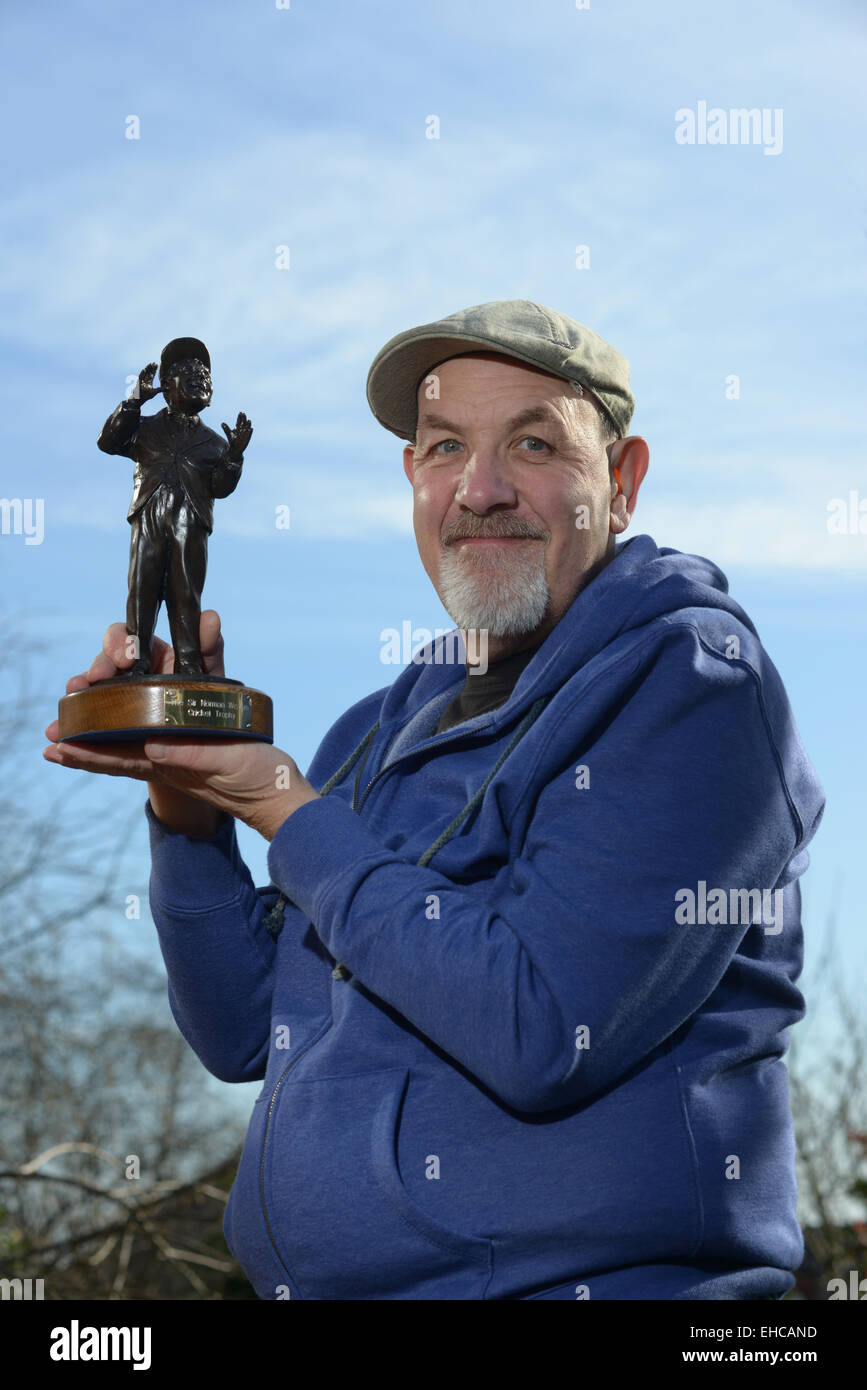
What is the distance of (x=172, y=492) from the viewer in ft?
8.57

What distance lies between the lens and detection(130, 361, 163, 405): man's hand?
2609 millimetres

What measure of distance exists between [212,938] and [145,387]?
1062 millimetres

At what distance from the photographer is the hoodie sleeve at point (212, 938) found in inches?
108

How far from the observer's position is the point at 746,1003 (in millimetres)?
2254

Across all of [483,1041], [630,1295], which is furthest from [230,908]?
[630,1295]

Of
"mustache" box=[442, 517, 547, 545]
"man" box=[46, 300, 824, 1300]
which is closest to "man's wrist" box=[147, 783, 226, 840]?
"man" box=[46, 300, 824, 1300]

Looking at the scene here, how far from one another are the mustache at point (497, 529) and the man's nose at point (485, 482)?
3 centimetres

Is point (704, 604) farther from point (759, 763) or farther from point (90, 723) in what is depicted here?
point (90, 723)

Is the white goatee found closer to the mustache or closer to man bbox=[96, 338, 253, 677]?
the mustache

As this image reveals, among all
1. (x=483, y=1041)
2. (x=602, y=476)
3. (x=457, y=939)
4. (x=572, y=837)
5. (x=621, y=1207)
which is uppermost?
(x=602, y=476)

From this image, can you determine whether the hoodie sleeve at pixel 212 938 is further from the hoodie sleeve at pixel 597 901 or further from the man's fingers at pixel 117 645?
the hoodie sleeve at pixel 597 901

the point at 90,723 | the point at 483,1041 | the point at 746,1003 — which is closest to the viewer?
the point at 483,1041

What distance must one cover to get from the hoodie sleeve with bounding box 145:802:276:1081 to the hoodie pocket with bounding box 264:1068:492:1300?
0.48m
